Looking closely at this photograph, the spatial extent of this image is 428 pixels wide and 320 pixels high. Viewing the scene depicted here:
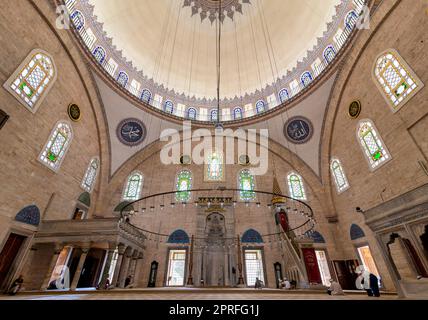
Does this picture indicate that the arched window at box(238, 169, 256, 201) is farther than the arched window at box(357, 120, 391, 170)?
Yes

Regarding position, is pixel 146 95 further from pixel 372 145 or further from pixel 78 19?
pixel 372 145

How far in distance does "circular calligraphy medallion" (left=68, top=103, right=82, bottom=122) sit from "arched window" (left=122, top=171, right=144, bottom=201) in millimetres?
5215

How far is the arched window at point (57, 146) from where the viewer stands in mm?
9227

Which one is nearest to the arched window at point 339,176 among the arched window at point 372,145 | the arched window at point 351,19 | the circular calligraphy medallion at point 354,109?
the arched window at point 372,145

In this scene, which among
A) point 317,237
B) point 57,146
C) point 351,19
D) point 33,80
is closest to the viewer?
point 33,80

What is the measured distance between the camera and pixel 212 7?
50.8ft

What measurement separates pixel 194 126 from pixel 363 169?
11.1 m

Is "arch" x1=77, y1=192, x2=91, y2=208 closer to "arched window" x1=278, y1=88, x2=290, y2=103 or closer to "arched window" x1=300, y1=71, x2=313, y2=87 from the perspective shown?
"arched window" x1=278, y1=88, x2=290, y2=103

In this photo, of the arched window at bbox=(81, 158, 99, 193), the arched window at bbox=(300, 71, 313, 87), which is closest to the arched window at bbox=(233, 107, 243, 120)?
the arched window at bbox=(300, 71, 313, 87)

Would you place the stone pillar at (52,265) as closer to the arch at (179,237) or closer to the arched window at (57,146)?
the arched window at (57,146)

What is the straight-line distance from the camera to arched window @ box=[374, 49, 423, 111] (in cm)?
774

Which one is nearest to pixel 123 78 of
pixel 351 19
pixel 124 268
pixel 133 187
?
pixel 133 187

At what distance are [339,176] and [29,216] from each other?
16.1 meters

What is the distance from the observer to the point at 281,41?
15.4m
